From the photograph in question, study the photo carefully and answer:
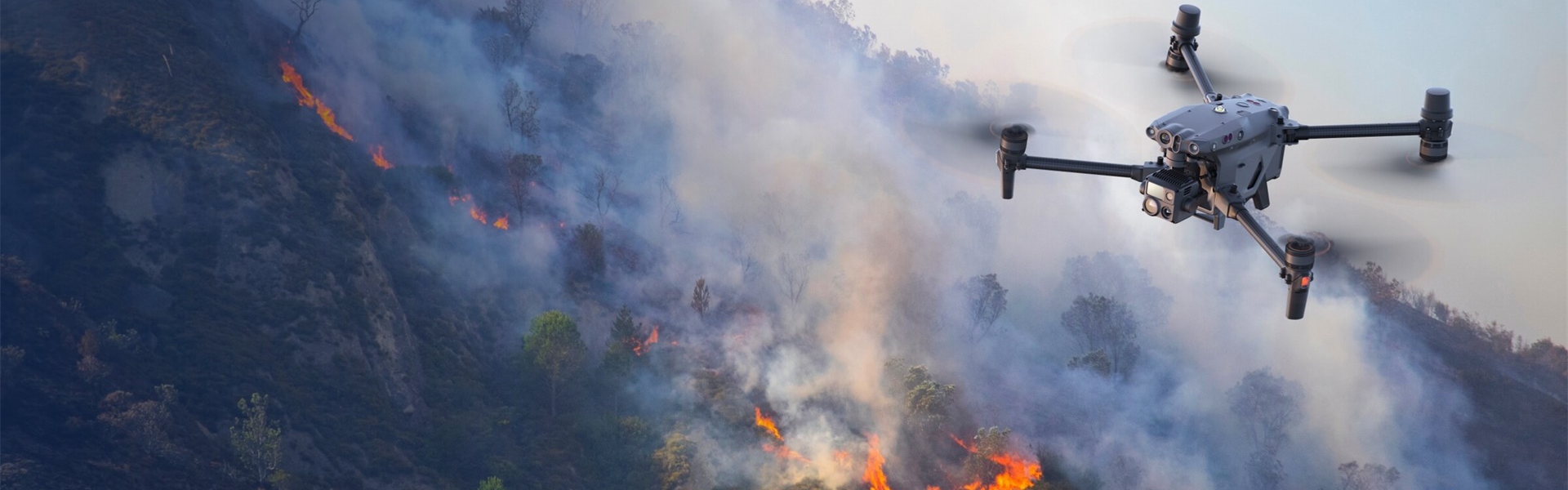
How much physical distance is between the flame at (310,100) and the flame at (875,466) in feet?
135

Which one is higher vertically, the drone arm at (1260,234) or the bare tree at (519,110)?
the bare tree at (519,110)

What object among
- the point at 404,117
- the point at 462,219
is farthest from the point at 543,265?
the point at 404,117

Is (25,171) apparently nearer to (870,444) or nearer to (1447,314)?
(870,444)

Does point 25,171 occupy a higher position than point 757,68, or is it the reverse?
point 757,68

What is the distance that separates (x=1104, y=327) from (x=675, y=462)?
105 feet

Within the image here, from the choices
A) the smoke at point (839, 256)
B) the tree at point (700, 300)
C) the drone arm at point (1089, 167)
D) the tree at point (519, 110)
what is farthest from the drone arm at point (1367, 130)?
the tree at point (519, 110)

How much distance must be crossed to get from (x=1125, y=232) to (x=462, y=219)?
4620cm

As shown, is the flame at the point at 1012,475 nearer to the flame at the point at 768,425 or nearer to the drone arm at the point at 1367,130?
the flame at the point at 768,425

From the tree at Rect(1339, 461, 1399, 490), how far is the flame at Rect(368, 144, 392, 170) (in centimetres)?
6456

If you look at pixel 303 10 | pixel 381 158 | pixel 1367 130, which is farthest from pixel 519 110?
pixel 1367 130

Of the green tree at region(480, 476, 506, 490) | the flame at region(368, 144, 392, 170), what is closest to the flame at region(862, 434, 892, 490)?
the green tree at region(480, 476, 506, 490)

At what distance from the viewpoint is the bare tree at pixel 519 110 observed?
10894 centimetres

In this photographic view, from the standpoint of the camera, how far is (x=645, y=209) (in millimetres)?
106438

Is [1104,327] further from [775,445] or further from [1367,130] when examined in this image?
[1367,130]
